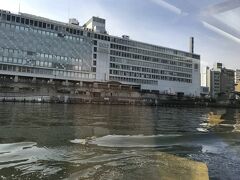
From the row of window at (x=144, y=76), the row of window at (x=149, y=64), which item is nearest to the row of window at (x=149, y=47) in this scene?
the row of window at (x=149, y=64)

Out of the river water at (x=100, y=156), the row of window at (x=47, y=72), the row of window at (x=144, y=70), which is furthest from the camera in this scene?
the row of window at (x=144, y=70)

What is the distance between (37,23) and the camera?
14150cm

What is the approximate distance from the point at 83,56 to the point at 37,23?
1100 inches

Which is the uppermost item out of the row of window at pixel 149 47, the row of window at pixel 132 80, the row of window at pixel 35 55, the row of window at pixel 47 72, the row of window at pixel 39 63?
the row of window at pixel 149 47

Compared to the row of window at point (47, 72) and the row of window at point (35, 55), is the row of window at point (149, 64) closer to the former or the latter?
the row of window at point (47, 72)

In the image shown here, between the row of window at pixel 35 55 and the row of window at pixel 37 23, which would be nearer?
the row of window at pixel 35 55

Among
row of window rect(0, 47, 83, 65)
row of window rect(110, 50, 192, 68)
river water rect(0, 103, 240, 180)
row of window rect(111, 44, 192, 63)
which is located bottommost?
river water rect(0, 103, 240, 180)

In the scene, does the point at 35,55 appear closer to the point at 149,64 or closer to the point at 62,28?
the point at 62,28

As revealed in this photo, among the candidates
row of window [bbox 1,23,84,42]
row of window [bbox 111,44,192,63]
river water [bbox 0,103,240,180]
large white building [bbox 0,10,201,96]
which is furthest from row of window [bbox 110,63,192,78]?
A: river water [bbox 0,103,240,180]

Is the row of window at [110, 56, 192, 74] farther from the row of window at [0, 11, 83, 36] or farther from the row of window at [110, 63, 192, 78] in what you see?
the row of window at [0, 11, 83, 36]

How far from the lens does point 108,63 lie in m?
161

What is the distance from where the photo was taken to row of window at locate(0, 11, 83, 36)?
438 ft

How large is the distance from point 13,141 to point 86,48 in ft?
451

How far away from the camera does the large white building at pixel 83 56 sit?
444 feet
